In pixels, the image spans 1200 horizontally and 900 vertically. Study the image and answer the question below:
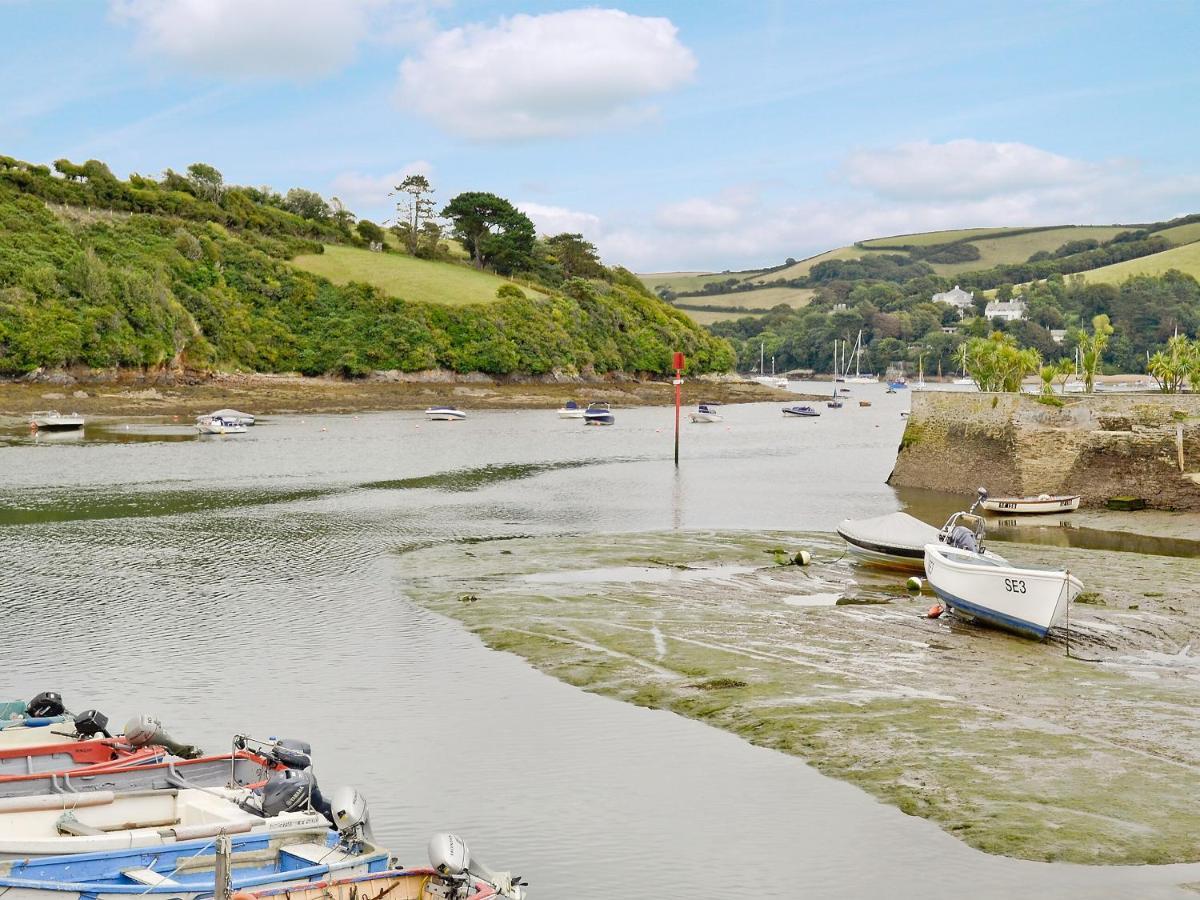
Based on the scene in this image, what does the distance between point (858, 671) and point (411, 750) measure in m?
8.06

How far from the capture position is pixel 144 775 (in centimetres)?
1304

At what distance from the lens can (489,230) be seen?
180 meters

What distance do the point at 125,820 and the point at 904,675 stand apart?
1282 cm

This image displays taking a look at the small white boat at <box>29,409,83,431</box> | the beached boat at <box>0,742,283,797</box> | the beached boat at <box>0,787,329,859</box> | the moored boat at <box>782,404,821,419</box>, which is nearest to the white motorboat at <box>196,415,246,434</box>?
the small white boat at <box>29,409,83,431</box>

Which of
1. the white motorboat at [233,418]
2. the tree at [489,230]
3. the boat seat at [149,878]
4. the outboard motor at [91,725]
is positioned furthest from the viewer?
the tree at [489,230]

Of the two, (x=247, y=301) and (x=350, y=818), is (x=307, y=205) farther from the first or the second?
(x=350, y=818)

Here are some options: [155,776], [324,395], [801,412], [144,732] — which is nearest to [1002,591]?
[144,732]

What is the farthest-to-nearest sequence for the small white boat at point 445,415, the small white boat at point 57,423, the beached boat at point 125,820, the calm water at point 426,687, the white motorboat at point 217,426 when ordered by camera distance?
the small white boat at point 445,415 → the white motorboat at point 217,426 → the small white boat at point 57,423 → the calm water at point 426,687 → the beached boat at point 125,820

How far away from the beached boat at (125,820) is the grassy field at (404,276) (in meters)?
143

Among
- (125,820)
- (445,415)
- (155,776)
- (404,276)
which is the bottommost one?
(125,820)

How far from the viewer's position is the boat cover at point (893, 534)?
2931 centimetres

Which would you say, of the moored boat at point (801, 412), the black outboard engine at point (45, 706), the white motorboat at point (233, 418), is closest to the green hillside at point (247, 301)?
the white motorboat at point (233, 418)

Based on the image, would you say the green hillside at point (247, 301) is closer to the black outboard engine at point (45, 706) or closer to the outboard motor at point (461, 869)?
the black outboard engine at point (45, 706)

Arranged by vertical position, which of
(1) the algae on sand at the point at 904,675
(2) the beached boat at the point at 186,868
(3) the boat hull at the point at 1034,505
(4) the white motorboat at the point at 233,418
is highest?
(4) the white motorboat at the point at 233,418
